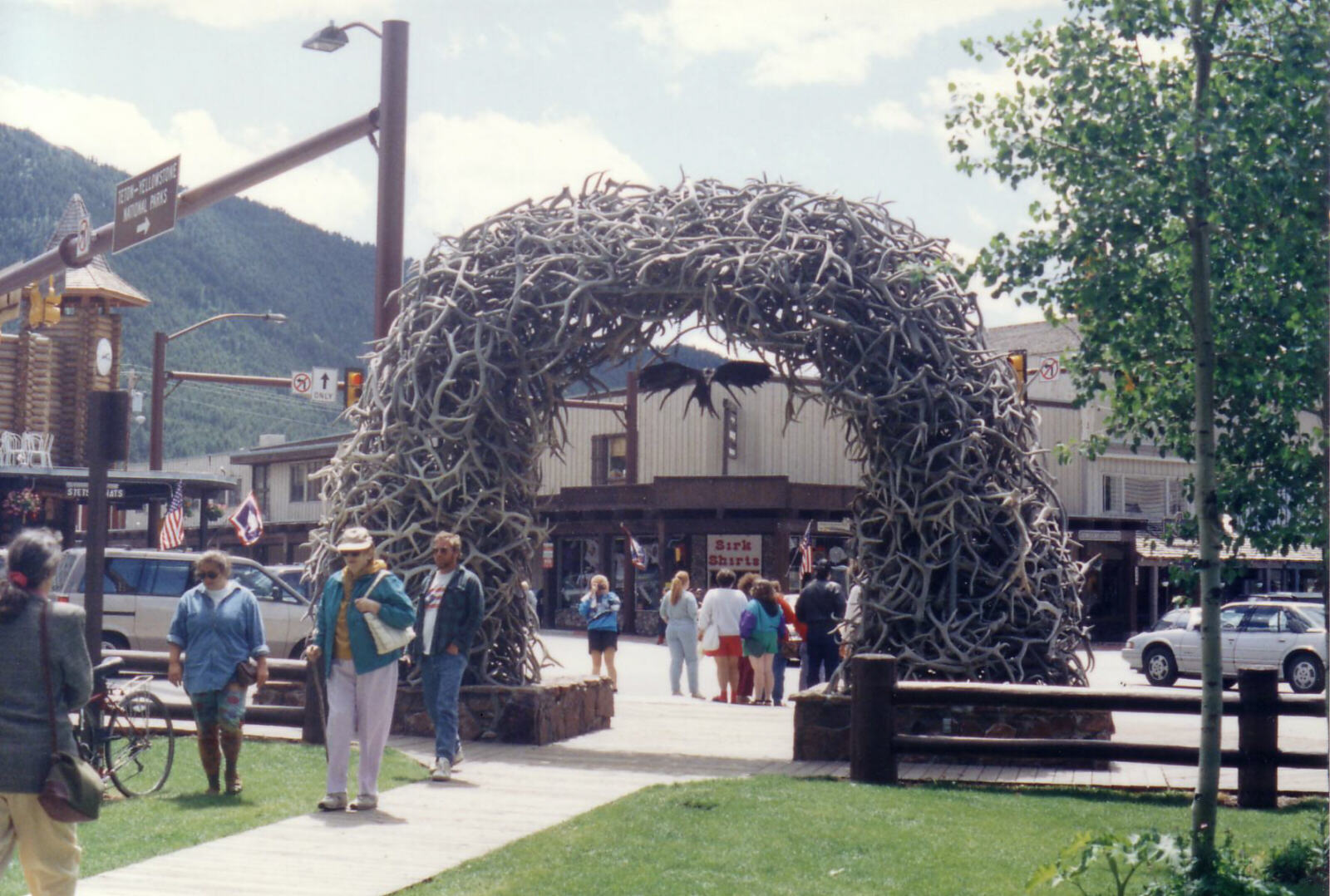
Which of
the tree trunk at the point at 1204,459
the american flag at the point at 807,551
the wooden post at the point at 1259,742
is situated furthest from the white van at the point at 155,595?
the american flag at the point at 807,551

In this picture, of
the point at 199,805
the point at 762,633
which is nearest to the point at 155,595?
the point at 762,633

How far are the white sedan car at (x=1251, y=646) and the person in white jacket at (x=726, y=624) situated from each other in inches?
337

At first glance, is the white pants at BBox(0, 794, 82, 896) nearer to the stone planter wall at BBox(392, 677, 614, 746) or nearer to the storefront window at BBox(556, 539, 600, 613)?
the stone planter wall at BBox(392, 677, 614, 746)

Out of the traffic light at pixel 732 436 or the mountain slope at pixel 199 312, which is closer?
the traffic light at pixel 732 436

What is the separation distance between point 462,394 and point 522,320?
772mm

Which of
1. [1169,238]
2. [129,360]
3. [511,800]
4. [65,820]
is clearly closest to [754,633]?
[511,800]

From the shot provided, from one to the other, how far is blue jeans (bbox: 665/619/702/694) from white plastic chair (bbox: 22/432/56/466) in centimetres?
1780

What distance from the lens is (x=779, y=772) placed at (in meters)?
11.3

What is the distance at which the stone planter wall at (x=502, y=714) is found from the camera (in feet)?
42.8

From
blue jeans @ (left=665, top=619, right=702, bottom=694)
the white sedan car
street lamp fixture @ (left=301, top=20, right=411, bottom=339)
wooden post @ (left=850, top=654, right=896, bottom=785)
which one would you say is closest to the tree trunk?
wooden post @ (left=850, top=654, right=896, bottom=785)

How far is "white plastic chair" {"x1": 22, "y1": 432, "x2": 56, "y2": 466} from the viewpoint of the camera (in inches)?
1315

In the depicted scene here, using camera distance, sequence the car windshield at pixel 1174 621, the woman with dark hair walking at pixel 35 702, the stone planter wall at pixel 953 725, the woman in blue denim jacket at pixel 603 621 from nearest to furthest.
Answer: the woman with dark hair walking at pixel 35 702
the stone planter wall at pixel 953 725
the woman in blue denim jacket at pixel 603 621
the car windshield at pixel 1174 621

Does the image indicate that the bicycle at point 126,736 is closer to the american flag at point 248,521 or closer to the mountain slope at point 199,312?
the american flag at point 248,521

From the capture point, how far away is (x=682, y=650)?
20.1m
